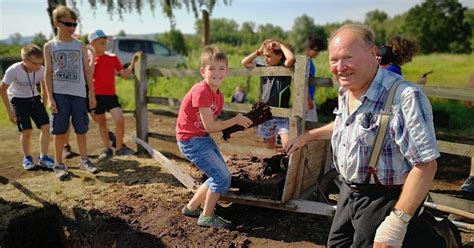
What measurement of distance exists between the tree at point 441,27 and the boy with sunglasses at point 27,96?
49828mm

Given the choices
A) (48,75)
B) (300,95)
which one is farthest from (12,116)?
(300,95)

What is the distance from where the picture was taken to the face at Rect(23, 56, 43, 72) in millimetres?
5562

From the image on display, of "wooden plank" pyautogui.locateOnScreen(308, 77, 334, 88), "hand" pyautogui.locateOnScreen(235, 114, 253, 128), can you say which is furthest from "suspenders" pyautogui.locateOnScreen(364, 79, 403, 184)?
"wooden plank" pyautogui.locateOnScreen(308, 77, 334, 88)

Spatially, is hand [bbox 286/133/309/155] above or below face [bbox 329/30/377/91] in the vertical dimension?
below

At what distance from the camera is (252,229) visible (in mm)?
3955

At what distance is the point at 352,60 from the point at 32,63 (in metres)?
4.83

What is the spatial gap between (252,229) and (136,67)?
3548mm

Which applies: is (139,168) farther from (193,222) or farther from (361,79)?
(361,79)

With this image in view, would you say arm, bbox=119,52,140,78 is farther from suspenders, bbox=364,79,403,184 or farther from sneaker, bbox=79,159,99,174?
suspenders, bbox=364,79,403,184

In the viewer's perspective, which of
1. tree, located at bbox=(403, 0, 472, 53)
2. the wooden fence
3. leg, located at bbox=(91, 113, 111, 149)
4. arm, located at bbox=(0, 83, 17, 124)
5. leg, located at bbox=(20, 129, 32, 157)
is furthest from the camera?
tree, located at bbox=(403, 0, 472, 53)

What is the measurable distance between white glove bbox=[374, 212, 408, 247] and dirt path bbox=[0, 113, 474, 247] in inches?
69.2

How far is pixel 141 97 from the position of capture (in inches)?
256

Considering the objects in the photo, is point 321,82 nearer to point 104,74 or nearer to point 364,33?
point 364,33

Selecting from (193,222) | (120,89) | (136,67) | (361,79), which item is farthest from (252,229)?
(120,89)
